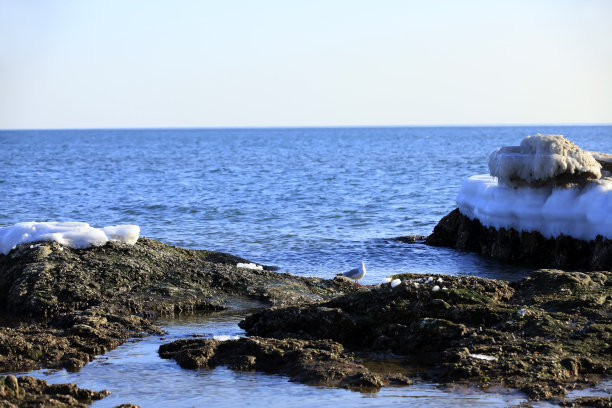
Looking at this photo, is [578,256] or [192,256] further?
[578,256]

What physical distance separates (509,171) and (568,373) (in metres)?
10.2

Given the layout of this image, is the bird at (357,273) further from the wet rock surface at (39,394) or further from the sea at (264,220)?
the wet rock surface at (39,394)

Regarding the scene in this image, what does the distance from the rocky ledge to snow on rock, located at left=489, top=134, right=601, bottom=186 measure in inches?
236

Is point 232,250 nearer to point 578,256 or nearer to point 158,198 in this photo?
point 578,256

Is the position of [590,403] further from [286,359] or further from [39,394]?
[39,394]

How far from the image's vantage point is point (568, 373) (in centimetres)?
841

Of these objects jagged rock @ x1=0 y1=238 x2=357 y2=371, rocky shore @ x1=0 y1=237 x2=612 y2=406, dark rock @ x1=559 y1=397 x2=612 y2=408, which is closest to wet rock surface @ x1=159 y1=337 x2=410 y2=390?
rocky shore @ x1=0 y1=237 x2=612 y2=406

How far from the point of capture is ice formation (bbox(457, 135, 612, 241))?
55.3 feet

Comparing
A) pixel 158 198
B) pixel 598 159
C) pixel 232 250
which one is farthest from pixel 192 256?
pixel 158 198

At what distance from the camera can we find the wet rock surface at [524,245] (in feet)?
54.5

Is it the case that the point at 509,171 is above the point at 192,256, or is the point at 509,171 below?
above

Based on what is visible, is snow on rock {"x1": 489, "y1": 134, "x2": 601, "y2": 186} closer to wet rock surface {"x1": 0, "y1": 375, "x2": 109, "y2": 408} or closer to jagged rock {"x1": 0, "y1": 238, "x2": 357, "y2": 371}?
jagged rock {"x1": 0, "y1": 238, "x2": 357, "y2": 371}

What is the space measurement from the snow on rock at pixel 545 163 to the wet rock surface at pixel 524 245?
1.37 m

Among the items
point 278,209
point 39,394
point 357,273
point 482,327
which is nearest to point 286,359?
point 482,327
